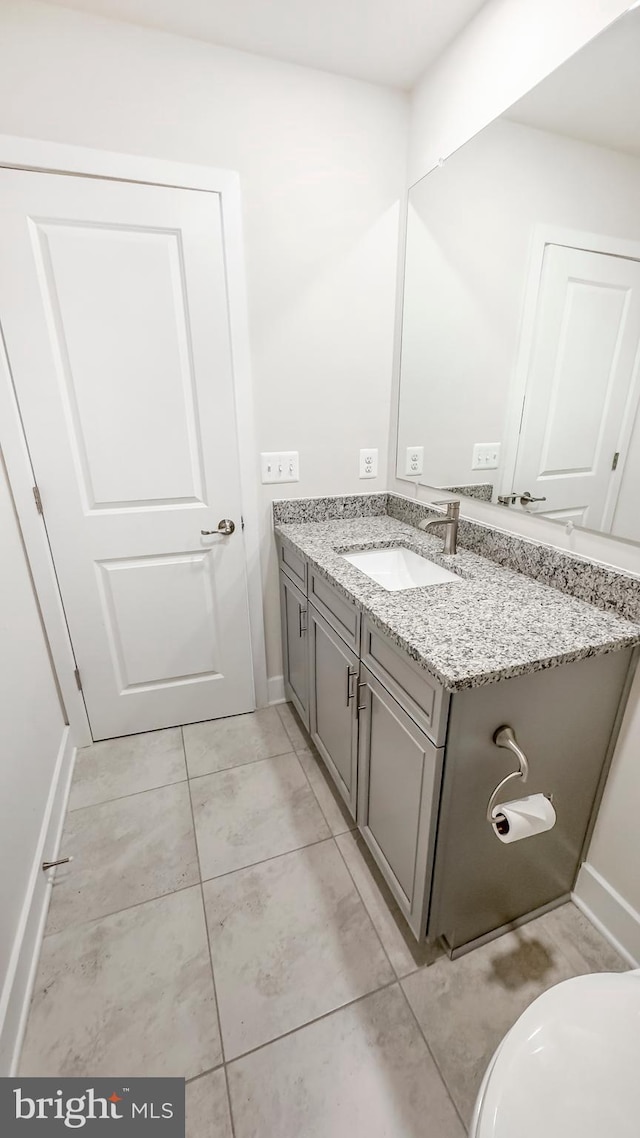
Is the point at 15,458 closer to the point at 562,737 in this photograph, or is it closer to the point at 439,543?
the point at 439,543

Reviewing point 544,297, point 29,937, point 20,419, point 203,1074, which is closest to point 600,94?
point 544,297

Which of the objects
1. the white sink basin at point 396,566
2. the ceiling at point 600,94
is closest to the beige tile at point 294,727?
the white sink basin at point 396,566

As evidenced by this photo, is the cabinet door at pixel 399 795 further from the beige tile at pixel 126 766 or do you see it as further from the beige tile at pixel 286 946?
the beige tile at pixel 126 766

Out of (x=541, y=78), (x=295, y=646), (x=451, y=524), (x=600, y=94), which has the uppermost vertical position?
(x=541, y=78)

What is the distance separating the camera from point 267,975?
1135 mm

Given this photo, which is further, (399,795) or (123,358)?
(123,358)

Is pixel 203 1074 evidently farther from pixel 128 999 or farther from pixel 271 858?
pixel 271 858

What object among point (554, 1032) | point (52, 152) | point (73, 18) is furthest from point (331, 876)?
point (73, 18)

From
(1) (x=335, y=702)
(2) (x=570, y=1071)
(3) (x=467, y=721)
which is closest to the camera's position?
(2) (x=570, y=1071)

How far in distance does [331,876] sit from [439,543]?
1.14m

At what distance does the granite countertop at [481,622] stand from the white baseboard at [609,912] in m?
0.73

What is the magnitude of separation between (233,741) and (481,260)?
202 centimetres

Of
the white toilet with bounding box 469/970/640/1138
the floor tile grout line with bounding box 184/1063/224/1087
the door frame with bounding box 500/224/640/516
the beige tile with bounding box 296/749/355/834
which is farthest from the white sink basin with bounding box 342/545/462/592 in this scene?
the floor tile grout line with bounding box 184/1063/224/1087

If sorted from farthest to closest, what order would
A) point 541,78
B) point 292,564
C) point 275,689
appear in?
point 275,689
point 292,564
point 541,78
